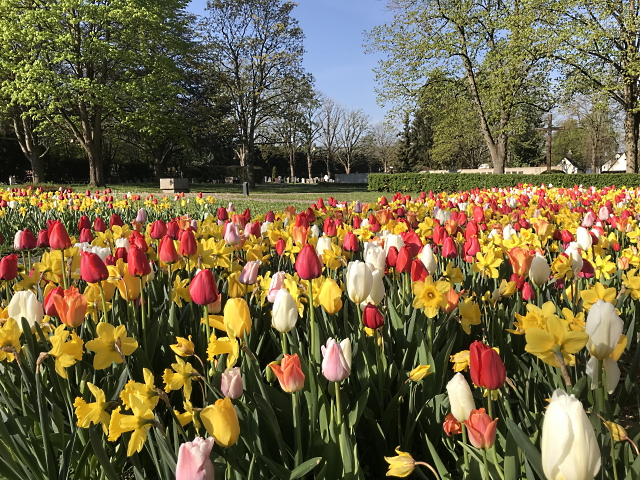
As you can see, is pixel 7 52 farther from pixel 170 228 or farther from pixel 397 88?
pixel 170 228

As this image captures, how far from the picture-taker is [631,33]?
2014cm

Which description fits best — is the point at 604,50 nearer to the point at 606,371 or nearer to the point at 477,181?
the point at 477,181

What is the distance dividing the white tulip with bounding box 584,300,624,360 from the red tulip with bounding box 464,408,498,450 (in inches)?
14.9

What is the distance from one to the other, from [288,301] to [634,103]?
24.5 meters

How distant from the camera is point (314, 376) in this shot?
1445mm

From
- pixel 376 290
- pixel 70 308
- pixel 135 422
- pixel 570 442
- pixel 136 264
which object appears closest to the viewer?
pixel 570 442

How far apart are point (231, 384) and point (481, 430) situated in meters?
0.62

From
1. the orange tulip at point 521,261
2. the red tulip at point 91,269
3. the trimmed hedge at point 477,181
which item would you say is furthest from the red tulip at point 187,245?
the trimmed hedge at point 477,181

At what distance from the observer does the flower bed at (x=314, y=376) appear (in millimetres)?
1120

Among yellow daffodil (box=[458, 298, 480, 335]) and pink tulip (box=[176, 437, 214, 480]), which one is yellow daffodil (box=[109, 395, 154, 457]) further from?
yellow daffodil (box=[458, 298, 480, 335])

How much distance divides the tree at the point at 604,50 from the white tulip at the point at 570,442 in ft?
74.1

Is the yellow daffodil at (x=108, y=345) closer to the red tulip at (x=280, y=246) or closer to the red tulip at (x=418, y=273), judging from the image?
the red tulip at (x=418, y=273)

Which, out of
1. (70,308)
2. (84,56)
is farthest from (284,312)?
(84,56)

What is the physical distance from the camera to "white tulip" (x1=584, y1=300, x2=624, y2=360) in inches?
46.4
